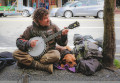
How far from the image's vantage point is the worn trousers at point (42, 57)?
3.83 m

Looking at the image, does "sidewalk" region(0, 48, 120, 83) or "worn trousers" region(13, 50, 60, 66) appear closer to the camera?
"sidewalk" region(0, 48, 120, 83)

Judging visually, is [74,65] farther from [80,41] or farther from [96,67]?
[80,41]

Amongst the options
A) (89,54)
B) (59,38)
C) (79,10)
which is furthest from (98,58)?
(79,10)

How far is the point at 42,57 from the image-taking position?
3.89 meters

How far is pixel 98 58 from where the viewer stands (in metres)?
4.02

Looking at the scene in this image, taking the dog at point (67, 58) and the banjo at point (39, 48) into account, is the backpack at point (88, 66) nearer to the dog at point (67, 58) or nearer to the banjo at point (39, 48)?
the dog at point (67, 58)

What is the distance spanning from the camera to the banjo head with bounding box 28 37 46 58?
12.5 ft

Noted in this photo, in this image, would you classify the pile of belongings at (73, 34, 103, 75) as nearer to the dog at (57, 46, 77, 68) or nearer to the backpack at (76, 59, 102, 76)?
the backpack at (76, 59, 102, 76)

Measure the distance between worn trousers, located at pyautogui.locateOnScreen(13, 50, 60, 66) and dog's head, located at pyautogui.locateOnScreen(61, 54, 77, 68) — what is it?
0.77 ft

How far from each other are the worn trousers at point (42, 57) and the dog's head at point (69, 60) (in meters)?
0.24

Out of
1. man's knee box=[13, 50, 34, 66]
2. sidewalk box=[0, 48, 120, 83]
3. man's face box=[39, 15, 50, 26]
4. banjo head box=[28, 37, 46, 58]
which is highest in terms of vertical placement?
man's face box=[39, 15, 50, 26]

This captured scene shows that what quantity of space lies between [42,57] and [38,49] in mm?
170

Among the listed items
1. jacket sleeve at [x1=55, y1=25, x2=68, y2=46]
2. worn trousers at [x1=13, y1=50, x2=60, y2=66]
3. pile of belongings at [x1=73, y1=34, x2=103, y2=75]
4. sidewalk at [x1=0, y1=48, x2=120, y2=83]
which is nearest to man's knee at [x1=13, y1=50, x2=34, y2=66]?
worn trousers at [x1=13, y1=50, x2=60, y2=66]

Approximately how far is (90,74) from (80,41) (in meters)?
1.11
